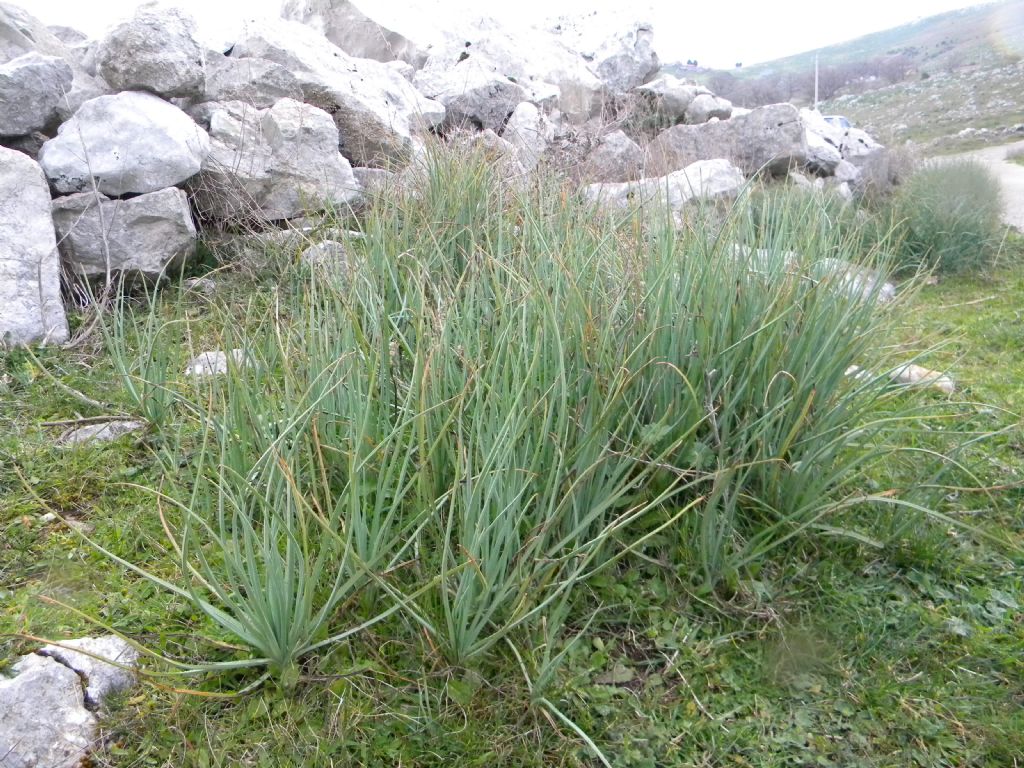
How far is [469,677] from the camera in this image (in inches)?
70.8

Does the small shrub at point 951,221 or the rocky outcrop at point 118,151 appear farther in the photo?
the small shrub at point 951,221

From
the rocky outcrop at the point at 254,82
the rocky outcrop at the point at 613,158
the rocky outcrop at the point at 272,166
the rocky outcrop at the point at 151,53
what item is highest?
the rocky outcrop at the point at 151,53

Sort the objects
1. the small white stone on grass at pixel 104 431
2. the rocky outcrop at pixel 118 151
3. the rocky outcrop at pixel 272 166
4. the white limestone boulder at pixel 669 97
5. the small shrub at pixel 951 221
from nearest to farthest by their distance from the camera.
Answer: the small white stone on grass at pixel 104 431 < the rocky outcrop at pixel 118 151 < the rocky outcrop at pixel 272 166 < the small shrub at pixel 951 221 < the white limestone boulder at pixel 669 97

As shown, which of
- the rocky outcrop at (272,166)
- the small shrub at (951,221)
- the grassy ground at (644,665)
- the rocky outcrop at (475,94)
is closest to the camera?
the grassy ground at (644,665)

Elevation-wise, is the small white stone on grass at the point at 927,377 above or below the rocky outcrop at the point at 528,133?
below

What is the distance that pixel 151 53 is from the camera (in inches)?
180

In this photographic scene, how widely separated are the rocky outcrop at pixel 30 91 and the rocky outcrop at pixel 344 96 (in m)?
1.68

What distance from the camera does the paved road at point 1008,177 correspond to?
296 inches

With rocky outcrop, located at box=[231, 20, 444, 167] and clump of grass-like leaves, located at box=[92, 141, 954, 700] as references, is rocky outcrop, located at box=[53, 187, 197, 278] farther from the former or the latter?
clump of grass-like leaves, located at box=[92, 141, 954, 700]

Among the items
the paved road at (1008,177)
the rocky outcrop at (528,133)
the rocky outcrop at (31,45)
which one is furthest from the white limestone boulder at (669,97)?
the rocky outcrop at (31,45)

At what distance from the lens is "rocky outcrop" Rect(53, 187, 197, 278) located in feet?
13.1

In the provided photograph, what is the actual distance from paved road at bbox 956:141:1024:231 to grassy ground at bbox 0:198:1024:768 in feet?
19.6

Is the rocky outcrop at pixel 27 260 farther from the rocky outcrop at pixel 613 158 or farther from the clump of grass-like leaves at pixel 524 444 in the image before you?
the rocky outcrop at pixel 613 158

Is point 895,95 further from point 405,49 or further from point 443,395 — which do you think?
point 443,395
